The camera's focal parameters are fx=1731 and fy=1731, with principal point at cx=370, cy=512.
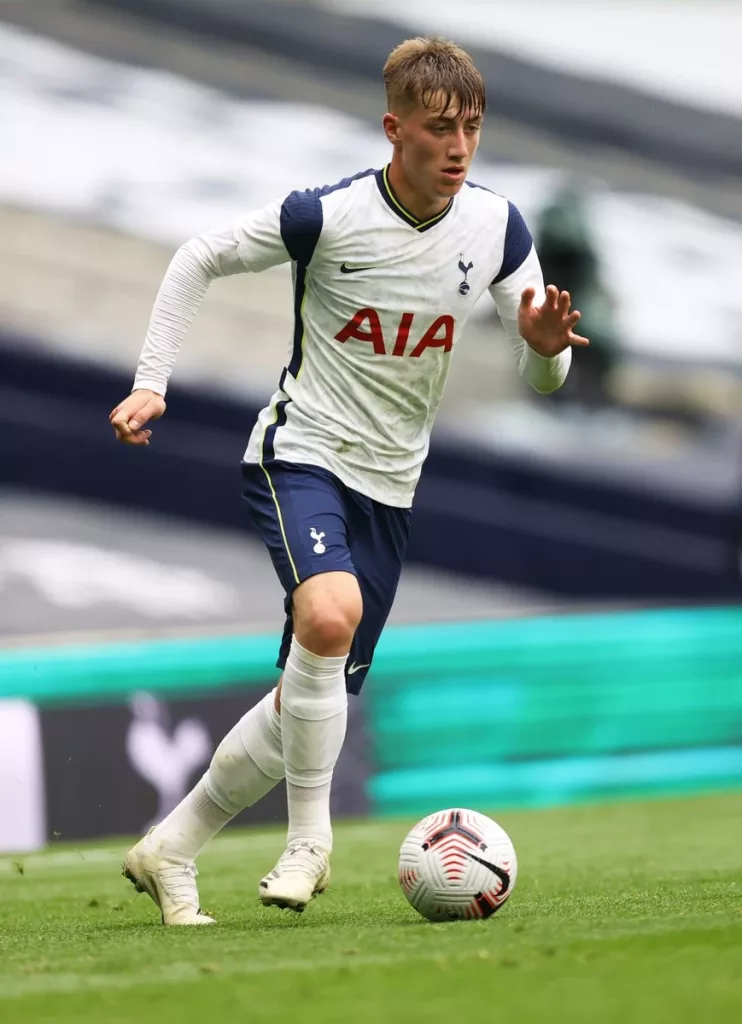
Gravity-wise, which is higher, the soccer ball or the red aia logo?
the red aia logo

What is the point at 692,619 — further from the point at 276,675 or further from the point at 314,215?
the point at 314,215

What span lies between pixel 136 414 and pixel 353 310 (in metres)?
0.56

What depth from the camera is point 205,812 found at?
13.4 ft

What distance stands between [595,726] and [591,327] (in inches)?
165

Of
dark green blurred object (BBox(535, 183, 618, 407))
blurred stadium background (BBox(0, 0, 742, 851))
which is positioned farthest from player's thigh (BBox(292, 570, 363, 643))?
dark green blurred object (BBox(535, 183, 618, 407))

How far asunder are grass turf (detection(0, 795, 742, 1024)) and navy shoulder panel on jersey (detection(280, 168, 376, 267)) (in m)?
1.51

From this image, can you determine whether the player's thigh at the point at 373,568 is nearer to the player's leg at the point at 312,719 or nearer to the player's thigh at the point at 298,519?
the player's thigh at the point at 298,519

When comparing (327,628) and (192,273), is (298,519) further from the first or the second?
(192,273)

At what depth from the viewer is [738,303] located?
13180 millimetres

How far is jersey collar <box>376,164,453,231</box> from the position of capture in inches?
157

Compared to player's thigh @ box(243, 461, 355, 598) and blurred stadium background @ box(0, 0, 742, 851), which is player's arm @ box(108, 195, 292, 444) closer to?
player's thigh @ box(243, 461, 355, 598)

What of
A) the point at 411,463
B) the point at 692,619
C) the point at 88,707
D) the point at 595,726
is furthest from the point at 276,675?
the point at 411,463

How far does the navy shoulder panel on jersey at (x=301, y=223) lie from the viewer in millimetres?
3891

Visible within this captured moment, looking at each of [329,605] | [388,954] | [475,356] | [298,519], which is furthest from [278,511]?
[475,356]
